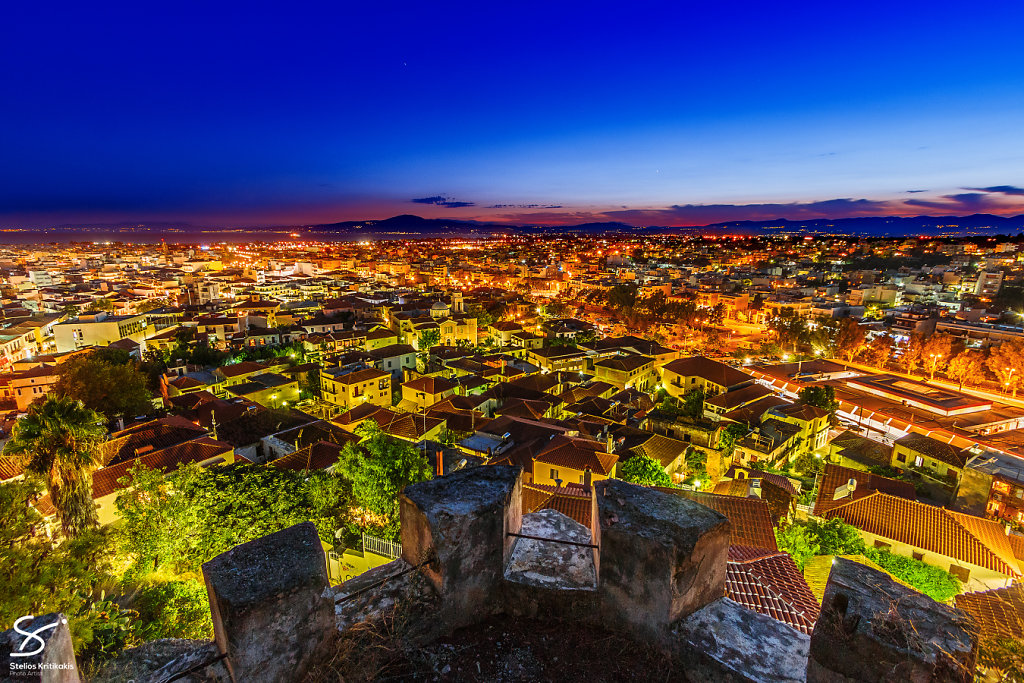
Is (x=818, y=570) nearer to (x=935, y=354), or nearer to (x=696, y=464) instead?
(x=696, y=464)

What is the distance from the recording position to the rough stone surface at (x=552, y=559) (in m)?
3.53

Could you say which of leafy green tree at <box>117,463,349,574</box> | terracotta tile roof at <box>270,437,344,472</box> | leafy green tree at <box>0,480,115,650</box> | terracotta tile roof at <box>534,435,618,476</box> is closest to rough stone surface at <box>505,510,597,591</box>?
leafy green tree at <box>0,480,115,650</box>

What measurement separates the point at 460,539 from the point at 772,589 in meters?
5.65

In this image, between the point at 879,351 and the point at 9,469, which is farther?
the point at 879,351

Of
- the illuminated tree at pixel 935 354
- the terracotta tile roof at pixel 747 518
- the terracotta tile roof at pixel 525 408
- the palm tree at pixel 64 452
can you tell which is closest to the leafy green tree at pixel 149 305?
the terracotta tile roof at pixel 525 408

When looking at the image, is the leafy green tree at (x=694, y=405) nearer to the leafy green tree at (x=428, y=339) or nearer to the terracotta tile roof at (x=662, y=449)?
the terracotta tile roof at (x=662, y=449)

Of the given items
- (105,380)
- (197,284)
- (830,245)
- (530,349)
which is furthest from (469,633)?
(830,245)

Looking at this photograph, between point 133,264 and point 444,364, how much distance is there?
125049 mm

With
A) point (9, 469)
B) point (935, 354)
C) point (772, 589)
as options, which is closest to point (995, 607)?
point (772, 589)

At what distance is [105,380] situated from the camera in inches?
982

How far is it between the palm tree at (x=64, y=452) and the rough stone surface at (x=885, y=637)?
14.3m

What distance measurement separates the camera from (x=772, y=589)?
6.72 meters

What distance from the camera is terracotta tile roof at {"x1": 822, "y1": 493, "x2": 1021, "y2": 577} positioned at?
1497 cm

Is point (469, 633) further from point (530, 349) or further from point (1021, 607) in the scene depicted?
point (530, 349)
